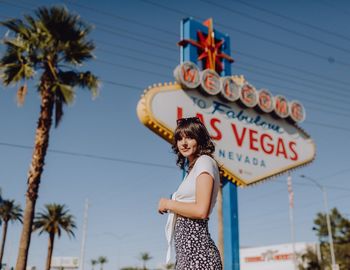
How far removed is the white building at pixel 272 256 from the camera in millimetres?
50800

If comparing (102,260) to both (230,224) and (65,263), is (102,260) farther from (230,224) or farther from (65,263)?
(230,224)

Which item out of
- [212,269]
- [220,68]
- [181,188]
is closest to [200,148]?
[181,188]

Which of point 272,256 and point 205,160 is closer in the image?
point 205,160

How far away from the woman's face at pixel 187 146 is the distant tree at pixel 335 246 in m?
45.8

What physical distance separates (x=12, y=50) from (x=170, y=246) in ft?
44.7

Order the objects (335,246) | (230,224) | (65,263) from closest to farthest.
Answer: (230,224), (335,246), (65,263)

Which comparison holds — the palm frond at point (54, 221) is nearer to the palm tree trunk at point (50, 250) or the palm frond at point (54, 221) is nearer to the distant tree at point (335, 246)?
the palm tree trunk at point (50, 250)

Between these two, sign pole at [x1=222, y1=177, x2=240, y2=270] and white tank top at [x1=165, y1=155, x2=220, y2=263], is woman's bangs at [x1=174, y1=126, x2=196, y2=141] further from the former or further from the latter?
sign pole at [x1=222, y1=177, x2=240, y2=270]

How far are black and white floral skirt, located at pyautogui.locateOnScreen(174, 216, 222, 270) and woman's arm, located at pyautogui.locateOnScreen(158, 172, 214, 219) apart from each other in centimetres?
9

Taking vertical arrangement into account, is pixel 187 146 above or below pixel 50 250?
below

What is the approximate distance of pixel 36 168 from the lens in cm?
1239

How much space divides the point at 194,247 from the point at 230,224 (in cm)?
1022

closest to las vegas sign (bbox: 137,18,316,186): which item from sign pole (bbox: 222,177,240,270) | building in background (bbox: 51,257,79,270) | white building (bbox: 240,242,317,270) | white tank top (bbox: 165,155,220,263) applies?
sign pole (bbox: 222,177,240,270)

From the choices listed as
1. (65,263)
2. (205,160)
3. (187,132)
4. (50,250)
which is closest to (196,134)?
(187,132)
